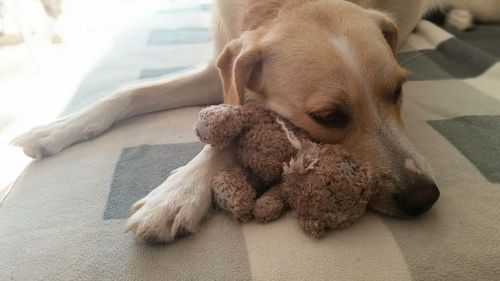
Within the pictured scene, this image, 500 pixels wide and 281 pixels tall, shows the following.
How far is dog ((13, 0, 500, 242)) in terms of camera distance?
42.4 inches

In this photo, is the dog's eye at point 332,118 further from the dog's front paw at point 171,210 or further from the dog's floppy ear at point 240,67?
the dog's front paw at point 171,210

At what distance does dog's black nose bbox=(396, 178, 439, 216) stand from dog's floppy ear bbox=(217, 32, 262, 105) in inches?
25.7

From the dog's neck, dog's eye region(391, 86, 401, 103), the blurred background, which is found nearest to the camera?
dog's eye region(391, 86, 401, 103)

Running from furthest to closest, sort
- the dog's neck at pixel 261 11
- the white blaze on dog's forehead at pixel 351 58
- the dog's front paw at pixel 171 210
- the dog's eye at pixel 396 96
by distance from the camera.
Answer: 1. the dog's neck at pixel 261 11
2. the dog's eye at pixel 396 96
3. the white blaze on dog's forehead at pixel 351 58
4. the dog's front paw at pixel 171 210

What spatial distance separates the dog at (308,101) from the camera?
108 centimetres

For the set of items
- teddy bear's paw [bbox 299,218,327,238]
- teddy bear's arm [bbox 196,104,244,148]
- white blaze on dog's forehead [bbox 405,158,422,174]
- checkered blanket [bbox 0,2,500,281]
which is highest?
teddy bear's arm [bbox 196,104,244,148]

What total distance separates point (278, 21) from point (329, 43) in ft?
0.98

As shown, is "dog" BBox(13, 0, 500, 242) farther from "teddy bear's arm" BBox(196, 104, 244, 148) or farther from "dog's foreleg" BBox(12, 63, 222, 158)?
"teddy bear's arm" BBox(196, 104, 244, 148)

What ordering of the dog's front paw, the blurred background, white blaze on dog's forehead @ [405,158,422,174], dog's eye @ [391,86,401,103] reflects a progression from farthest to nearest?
1. the blurred background
2. dog's eye @ [391,86,401,103]
3. white blaze on dog's forehead @ [405,158,422,174]
4. the dog's front paw

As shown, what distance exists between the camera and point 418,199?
1.04m

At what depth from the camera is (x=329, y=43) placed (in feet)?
4.21

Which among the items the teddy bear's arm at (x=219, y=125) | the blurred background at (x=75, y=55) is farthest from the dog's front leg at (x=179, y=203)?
the blurred background at (x=75, y=55)

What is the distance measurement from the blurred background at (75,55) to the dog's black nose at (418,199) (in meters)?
1.56

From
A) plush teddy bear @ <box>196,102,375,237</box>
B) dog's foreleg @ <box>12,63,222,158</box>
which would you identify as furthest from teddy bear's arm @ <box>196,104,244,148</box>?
dog's foreleg @ <box>12,63,222,158</box>
